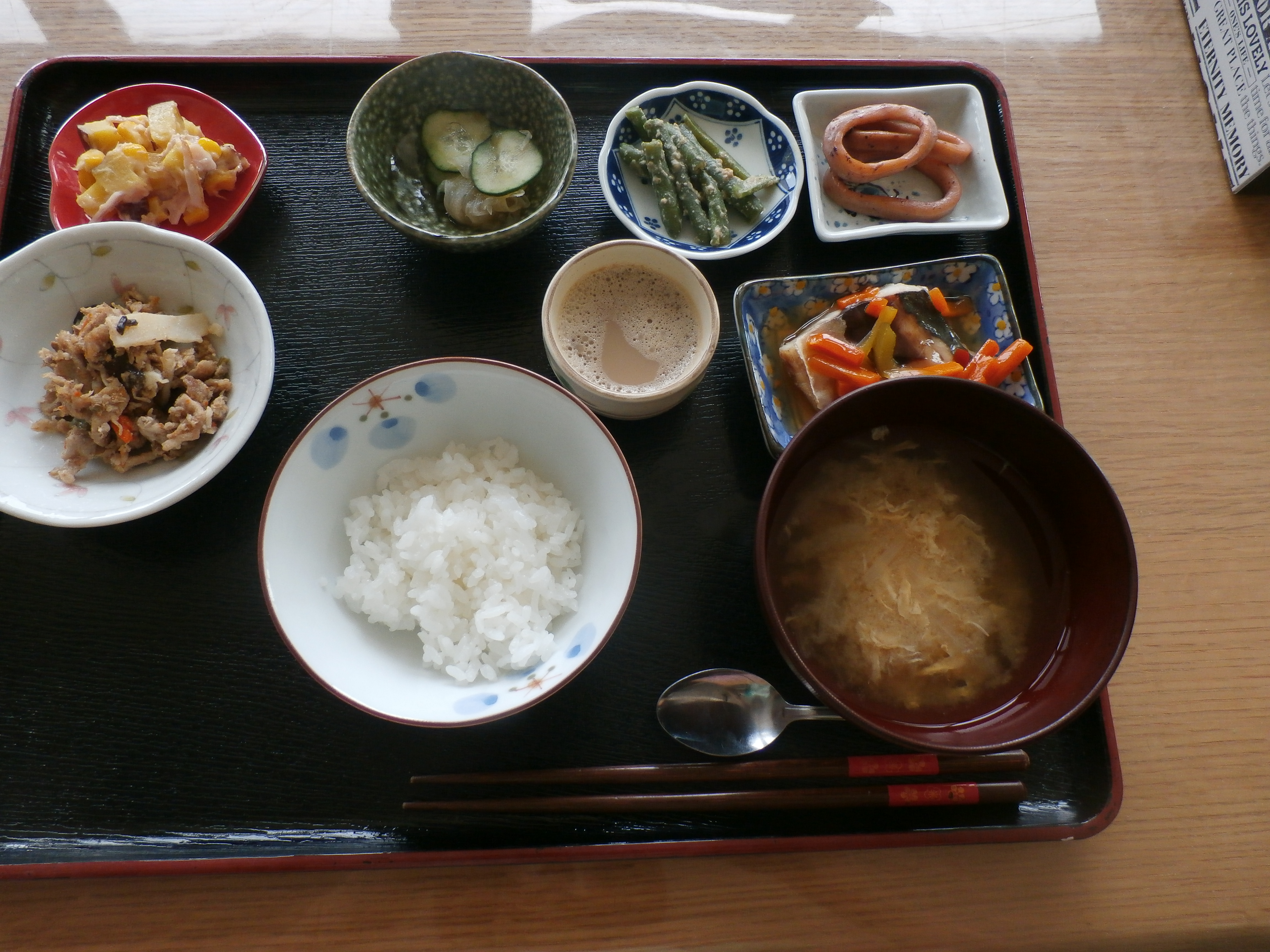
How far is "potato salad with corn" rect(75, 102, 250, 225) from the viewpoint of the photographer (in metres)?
1.74

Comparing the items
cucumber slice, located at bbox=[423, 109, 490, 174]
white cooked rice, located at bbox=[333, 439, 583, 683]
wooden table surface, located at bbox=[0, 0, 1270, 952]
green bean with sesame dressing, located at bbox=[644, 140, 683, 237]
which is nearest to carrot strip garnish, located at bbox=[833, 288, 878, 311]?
green bean with sesame dressing, located at bbox=[644, 140, 683, 237]

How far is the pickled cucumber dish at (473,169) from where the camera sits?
182 cm

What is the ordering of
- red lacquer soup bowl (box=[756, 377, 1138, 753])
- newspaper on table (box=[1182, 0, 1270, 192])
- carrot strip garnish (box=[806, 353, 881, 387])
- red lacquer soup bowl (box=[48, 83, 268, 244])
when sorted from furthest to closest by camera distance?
newspaper on table (box=[1182, 0, 1270, 192]), red lacquer soup bowl (box=[48, 83, 268, 244]), carrot strip garnish (box=[806, 353, 881, 387]), red lacquer soup bowl (box=[756, 377, 1138, 753])

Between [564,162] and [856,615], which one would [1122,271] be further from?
[564,162]

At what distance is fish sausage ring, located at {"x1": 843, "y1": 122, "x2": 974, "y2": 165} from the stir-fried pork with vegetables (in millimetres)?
1669

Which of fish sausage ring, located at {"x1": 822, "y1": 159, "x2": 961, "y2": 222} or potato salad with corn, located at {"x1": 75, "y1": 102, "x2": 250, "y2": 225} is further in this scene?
fish sausage ring, located at {"x1": 822, "y1": 159, "x2": 961, "y2": 222}

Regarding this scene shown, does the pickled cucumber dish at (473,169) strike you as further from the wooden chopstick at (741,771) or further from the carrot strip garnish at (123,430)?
the wooden chopstick at (741,771)

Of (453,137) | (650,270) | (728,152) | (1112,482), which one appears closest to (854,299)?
(650,270)

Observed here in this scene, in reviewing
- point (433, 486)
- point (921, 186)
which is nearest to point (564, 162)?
point (433, 486)

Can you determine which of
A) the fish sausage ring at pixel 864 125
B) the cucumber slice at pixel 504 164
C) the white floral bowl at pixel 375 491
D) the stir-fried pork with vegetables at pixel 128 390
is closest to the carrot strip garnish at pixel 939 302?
the fish sausage ring at pixel 864 125

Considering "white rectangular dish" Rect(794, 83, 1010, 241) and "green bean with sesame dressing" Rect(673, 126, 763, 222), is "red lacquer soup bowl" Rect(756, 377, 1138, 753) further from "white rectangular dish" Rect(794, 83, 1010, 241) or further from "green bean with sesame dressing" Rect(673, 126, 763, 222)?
"green bean with sesame dressing" Rect(673, 126, 763, 222)

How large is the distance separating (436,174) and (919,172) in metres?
1.31

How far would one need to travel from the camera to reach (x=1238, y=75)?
211 centimetres

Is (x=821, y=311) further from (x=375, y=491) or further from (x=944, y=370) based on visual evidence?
(x=375, y=491)
